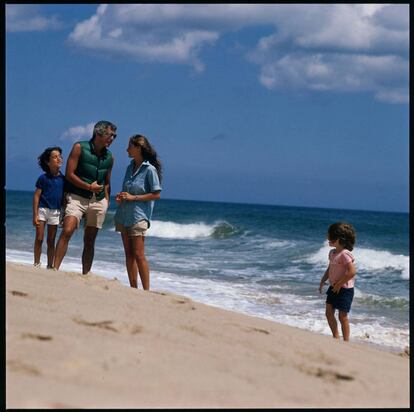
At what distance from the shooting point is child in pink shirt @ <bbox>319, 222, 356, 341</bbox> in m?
6.16

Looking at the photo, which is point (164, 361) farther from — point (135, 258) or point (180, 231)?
point (180, 231)

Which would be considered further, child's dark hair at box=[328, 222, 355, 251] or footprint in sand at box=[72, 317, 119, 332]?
child's dark hair at box=[328, 222, 355, 251]

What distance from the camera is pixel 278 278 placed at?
1341 cm

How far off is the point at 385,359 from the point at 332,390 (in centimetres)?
126

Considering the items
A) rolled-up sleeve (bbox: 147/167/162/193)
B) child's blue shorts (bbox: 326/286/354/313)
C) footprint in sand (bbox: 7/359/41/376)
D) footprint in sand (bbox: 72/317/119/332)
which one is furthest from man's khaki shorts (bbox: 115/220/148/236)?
footprint in sand (bbox: 7/359/41/376)

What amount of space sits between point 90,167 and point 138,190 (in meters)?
0.47

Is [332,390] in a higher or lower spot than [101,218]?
lower

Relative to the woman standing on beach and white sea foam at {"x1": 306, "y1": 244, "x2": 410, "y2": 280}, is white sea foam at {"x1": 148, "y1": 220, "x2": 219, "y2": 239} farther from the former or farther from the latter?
the woman standing on beach

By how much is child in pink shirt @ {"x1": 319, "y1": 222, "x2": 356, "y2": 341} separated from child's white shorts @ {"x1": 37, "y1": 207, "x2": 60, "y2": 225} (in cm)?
258

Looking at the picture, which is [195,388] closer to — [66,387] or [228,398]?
[228,398]

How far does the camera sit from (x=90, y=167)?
20.4 feet

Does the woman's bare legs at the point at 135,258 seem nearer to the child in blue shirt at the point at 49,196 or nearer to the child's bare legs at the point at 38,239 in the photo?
the child in blue shirt at the point at 49,196

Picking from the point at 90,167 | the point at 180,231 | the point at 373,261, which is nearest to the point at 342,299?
the point at 90,167

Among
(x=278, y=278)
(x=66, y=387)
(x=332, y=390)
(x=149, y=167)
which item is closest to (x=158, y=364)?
(x=66, y=387)
